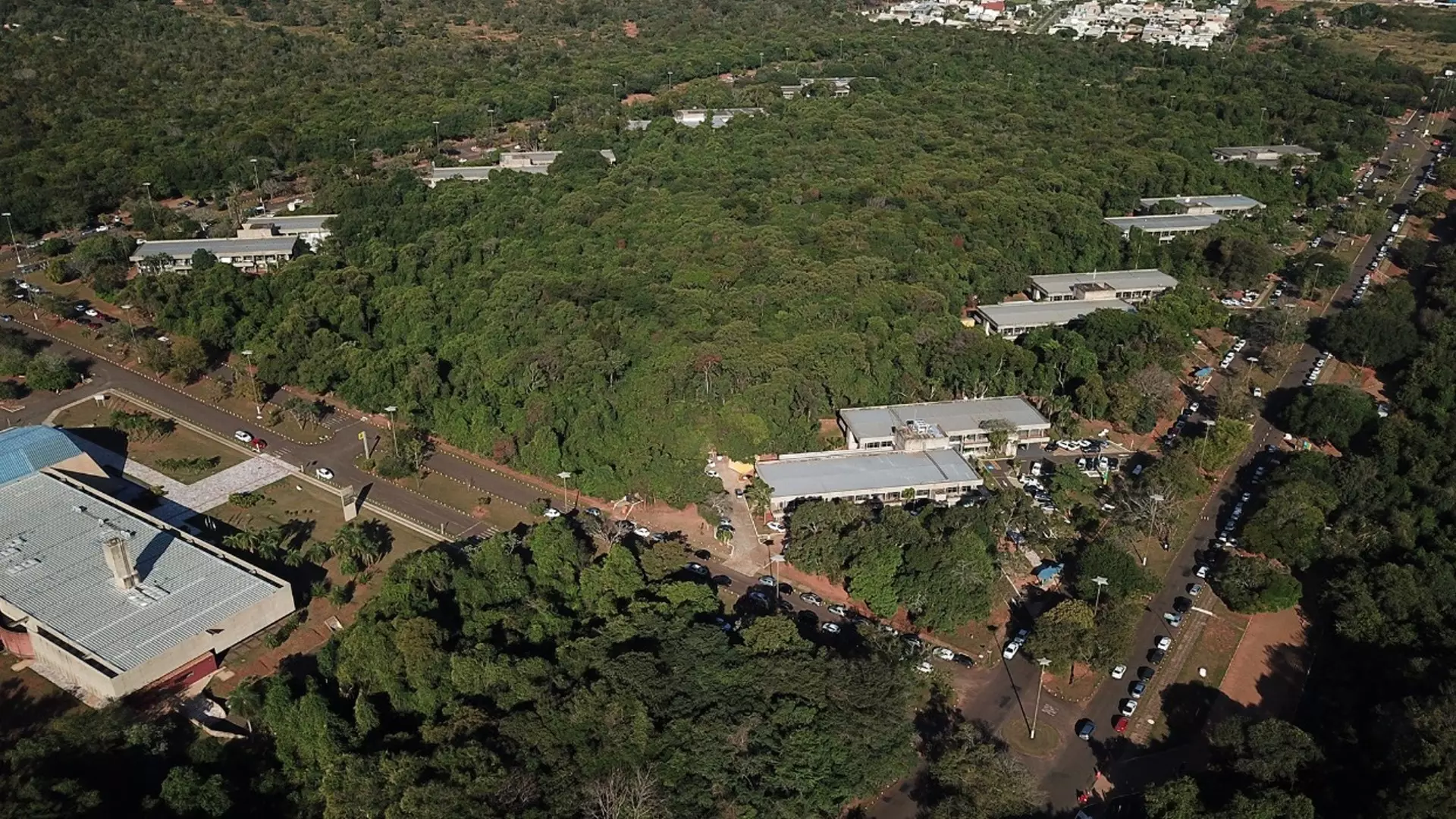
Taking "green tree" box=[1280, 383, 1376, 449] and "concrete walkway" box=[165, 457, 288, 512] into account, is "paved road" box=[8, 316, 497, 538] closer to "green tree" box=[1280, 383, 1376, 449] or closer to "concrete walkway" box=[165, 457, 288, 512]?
"concrete walkway" box=[165, 457, 288, 512]

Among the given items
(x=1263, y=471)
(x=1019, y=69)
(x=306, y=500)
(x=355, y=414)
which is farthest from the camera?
(x=1019, y=69)

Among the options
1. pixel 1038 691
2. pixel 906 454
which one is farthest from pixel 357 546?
pixel 1038 691

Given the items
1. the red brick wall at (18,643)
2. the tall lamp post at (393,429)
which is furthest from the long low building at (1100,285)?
the red brick wall at (18,643)

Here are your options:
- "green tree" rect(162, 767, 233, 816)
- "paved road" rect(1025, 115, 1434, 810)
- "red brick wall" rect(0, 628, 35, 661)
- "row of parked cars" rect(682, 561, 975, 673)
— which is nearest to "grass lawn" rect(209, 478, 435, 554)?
"red brick wall" rect(0, 628, 35, 661)

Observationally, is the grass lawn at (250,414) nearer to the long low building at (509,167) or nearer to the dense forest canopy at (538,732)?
the dense forest canopy at (538,732)

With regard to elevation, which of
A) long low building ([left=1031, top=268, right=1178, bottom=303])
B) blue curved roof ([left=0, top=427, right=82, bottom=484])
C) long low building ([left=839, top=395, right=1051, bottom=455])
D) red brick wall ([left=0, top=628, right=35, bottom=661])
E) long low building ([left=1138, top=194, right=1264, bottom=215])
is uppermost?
blue curved roof ([left=0, top=427, right=82, bottom=484])

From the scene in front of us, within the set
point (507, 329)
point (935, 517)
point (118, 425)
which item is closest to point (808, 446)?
point (935, 517)

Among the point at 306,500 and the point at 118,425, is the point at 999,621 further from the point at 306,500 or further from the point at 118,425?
the point at 118,425
